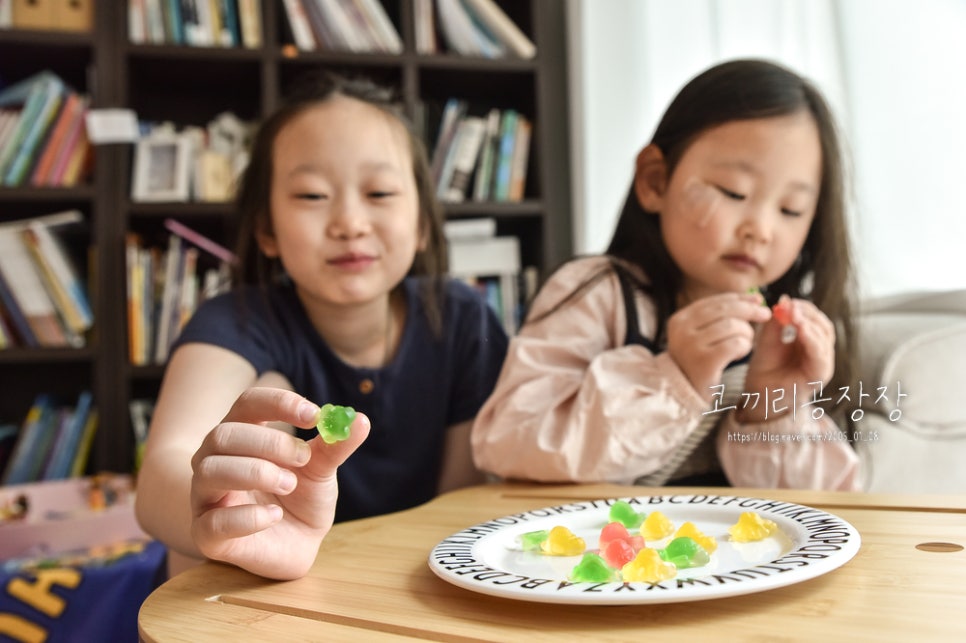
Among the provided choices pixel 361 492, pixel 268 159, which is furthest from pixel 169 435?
pixel 268 159

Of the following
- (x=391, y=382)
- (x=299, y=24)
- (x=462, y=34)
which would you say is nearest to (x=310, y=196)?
(x=391, y=382)

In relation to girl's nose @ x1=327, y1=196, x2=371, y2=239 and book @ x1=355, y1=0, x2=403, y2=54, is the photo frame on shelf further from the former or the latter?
girl's nose @ x1=327, y1=196, x2=371, y2=239

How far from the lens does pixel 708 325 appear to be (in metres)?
0.84

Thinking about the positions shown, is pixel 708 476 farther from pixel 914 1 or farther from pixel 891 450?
pixel 914 1

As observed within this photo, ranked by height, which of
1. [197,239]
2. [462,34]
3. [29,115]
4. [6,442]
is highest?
[462,34]

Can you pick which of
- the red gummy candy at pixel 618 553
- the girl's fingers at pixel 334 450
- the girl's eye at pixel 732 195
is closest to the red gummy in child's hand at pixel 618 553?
the red gummy candy at pixel 618 553

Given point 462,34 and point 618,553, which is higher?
point 462,34

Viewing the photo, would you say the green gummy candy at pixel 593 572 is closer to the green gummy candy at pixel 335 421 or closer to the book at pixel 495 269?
the green gummy candy at pixel 335 421

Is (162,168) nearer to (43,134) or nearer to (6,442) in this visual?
(43,134)

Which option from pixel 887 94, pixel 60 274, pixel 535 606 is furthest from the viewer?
pixel 60 274

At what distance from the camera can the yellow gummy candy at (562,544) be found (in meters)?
0.54

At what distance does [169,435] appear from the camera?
2.60ft

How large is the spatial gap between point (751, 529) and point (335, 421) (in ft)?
0.93

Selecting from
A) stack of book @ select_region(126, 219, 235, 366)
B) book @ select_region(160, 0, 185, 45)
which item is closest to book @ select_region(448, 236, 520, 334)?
stack of book @ select_region(126, 219, 235, 366)
